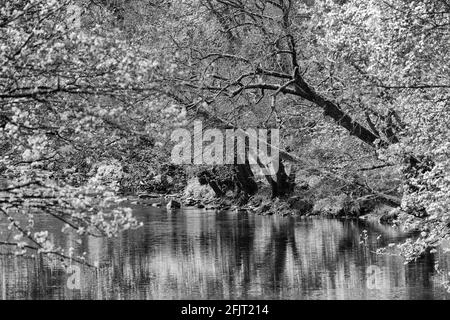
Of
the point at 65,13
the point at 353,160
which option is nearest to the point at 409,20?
the point at 65,13

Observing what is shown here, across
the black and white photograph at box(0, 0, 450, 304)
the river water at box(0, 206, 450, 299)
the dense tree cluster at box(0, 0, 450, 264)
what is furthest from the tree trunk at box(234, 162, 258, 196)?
the dense tree cluster at box(0, 0, 450, 264)

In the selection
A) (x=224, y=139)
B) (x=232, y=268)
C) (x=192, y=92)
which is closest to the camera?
(x=192, y=92)

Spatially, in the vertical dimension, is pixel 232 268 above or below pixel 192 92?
below

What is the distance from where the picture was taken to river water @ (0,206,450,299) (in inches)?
838

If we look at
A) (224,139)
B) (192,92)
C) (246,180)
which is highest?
(192,92)

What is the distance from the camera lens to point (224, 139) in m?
30.6

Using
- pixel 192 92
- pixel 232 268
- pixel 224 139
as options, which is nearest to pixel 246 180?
pixel 224 139

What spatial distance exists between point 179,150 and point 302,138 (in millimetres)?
4925

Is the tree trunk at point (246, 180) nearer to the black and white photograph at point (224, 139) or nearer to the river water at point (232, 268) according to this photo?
the black and white photograph at point (224, 139)

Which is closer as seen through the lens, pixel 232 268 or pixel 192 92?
pixel 192 92

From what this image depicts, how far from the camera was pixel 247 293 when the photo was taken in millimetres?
21406

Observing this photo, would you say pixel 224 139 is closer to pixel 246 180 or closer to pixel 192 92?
pixel 192 92

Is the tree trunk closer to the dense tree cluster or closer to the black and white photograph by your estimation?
the black and white photograph

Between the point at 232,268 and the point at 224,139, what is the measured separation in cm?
680
